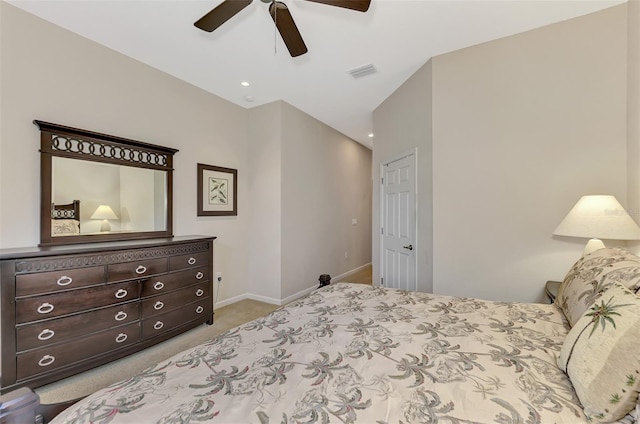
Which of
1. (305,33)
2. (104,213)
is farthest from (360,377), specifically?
(104,213)

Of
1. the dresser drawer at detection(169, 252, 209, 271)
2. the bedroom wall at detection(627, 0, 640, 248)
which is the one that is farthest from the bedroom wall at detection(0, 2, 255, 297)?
the bedroom wall at detection(627, 0, 640, 248)

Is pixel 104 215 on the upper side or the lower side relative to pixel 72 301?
upper

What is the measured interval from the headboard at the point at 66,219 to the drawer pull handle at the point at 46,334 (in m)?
0.80

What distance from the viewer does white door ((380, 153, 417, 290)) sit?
3.10 metres

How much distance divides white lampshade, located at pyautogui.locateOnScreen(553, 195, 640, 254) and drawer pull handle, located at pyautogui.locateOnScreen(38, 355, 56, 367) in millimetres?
3805

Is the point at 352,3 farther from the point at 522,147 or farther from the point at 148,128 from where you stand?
the point at 148,128

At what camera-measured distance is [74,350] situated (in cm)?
202

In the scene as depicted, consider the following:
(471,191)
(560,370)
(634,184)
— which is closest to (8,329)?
(560,370)

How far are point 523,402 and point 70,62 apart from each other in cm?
378

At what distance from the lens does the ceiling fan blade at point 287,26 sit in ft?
5.66

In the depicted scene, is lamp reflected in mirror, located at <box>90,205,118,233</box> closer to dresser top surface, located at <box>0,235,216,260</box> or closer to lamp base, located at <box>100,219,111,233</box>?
lamp base, located at <box>100,219,111,233</box>

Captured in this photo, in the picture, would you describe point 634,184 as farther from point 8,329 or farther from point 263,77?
point 8,329

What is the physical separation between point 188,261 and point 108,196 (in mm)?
988

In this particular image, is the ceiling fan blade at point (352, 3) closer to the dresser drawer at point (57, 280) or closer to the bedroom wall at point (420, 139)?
the bedroom wall at point (420, 139)
